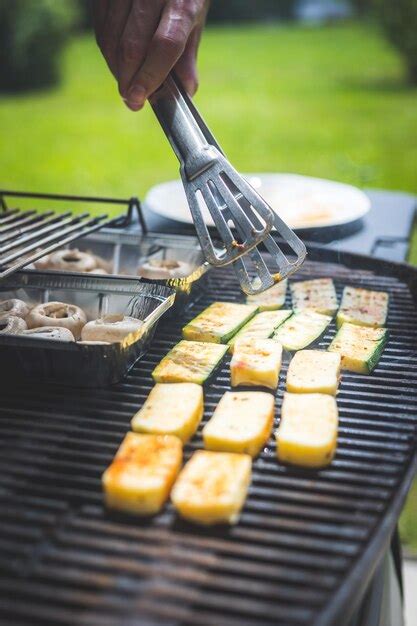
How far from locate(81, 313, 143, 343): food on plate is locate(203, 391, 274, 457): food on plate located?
43 centimetres

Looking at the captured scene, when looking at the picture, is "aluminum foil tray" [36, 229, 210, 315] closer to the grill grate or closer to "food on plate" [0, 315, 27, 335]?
the grill grate

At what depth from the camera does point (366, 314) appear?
9.53 feet

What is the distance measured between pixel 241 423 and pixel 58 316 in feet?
3.04

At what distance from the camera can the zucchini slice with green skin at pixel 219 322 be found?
8.82 feet

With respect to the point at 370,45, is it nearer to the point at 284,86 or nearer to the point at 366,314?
the point at 284,86

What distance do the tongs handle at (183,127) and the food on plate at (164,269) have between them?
568 mm

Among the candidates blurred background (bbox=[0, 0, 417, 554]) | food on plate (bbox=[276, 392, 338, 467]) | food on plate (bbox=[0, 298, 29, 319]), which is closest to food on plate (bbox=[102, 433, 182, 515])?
food on plate (bbox=[276, 392, 338, 467])

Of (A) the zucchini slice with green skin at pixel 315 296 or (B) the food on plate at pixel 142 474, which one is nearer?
(B) the food on plate at pixel 142 474

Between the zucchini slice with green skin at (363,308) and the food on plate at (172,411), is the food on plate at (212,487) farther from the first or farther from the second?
the zucchini slice with green skin at (363,308)

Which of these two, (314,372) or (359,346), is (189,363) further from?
(359,346)

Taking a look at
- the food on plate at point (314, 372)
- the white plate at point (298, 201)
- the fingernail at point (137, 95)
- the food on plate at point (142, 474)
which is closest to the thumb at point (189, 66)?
the fingernail at point (137, 95)

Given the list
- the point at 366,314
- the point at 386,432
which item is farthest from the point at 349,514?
the point at 366,314

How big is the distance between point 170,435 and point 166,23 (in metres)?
1.52

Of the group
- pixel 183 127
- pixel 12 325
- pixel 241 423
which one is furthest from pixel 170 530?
pixel 183 127
